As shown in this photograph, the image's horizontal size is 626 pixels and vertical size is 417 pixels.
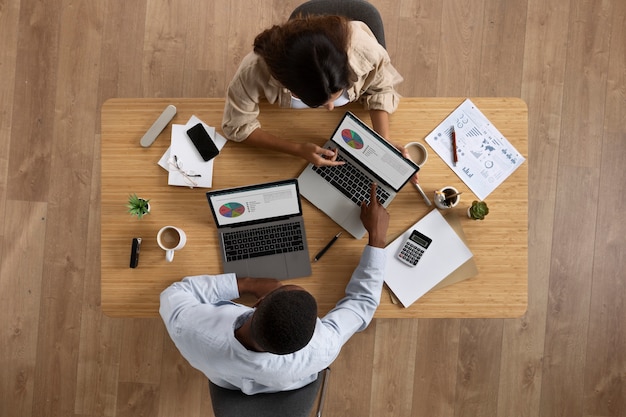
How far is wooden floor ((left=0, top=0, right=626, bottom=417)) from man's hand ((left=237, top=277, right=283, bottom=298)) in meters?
0.91

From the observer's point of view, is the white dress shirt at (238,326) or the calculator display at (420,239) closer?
the white dress shirt at (238,326)

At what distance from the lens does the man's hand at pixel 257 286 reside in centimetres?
142

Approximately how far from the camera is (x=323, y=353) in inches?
51.5

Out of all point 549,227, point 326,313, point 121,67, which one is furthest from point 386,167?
point 121,67

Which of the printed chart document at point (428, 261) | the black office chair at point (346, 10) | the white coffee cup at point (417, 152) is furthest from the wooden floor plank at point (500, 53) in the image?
the printed chart document at point (428, 261)

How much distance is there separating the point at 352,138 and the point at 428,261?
1.47 feet

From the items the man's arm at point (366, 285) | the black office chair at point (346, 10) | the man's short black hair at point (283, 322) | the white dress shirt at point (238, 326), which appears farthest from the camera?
the black office chair at point (346, 10)

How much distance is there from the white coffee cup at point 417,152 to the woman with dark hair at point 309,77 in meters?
0.08

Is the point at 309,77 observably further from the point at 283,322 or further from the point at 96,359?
the point at 96,359

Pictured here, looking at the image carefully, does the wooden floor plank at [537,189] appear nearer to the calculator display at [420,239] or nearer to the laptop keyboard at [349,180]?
the calculator display at [420,239]

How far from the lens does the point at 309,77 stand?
1.13m

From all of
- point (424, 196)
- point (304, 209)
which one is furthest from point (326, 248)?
point (424, 196)

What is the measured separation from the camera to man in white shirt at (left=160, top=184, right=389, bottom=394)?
1.12 meters

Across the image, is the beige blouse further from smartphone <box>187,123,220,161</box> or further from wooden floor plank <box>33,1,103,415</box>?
wooden floor plank <box>33,1,103,415</box>
